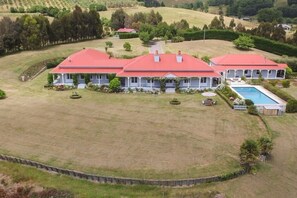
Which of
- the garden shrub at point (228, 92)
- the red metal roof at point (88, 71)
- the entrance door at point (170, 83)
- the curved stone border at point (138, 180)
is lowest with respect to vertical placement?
the curved stone border at point (138, 180)

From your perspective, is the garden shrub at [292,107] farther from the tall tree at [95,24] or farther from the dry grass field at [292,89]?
the tall tree at [95,24]

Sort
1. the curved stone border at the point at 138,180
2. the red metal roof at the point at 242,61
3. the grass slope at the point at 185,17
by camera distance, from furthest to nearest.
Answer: the grass slope at the point at 185,17 → the red metal roof at the point at 242,61 → the curved stone border at the point at 138,180

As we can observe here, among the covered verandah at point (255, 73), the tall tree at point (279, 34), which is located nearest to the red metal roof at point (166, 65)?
the covered verandah at point (255, 73)

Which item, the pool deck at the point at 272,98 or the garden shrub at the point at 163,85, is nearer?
the pool deck at the point at 272,98

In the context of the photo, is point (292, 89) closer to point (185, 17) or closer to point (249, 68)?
point (249, 68)

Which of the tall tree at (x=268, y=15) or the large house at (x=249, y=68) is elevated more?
the tall tree at (x=268, y=15)

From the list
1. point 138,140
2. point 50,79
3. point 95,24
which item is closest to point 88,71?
point 50,79

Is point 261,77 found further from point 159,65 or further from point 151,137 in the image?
point 151,137
